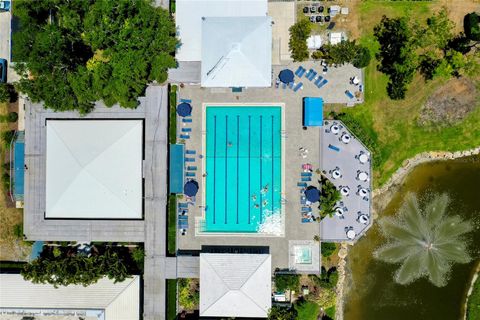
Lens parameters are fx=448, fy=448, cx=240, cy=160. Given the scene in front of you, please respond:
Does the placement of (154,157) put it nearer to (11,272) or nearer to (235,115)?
(235,115)

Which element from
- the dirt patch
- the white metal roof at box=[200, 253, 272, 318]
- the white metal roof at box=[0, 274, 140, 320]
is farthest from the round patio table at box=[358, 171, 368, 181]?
the white metal roof at box=[0, 274, 140, 320]

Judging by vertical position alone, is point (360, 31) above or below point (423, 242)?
above

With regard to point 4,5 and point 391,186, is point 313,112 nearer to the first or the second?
point 391,186

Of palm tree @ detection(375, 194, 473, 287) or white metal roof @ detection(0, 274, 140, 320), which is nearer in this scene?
white metal roof @ detection(0, 274, 140, 320)

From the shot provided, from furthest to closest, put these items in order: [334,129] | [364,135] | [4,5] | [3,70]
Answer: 1. [3,70]
2. [4,5]
3. [364,135]
4. [334,129]

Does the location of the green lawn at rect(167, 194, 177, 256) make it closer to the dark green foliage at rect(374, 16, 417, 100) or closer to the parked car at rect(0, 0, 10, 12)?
the dark green foliage at rect(374, 16, 417, 100)

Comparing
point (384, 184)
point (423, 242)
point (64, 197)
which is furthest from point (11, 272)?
point (423, 242)

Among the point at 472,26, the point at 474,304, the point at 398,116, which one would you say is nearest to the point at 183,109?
the point at 398,116
